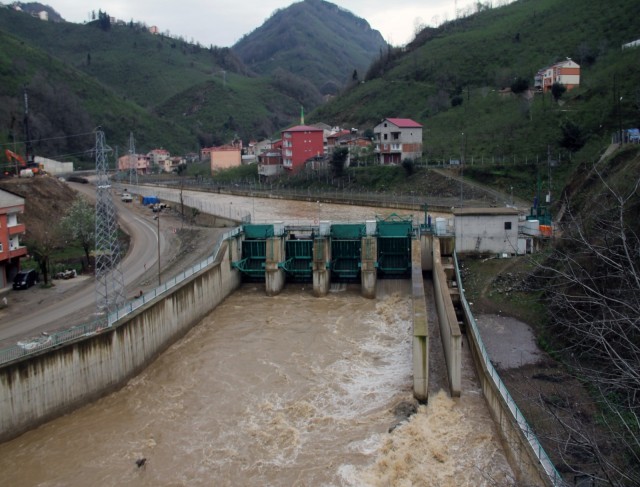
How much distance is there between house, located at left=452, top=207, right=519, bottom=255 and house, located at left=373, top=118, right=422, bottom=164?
99.7 feet

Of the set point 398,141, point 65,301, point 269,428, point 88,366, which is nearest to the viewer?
point 269,428

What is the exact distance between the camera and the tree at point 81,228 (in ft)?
101

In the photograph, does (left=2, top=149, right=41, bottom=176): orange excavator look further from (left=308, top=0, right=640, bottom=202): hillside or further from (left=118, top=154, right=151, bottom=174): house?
(left=118, top=154, right=151, bottom=174): house

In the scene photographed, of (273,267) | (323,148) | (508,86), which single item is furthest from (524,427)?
(508,86)

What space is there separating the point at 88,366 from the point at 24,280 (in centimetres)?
889

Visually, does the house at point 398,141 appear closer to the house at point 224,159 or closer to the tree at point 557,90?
the tree at point 557,90

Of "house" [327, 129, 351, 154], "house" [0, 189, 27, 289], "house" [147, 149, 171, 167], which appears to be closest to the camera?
"house" [0, 189, 27, 289]

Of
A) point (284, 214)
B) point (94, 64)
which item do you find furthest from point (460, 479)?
point (94, 64)

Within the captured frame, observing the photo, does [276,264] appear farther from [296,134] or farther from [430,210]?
[296,134]

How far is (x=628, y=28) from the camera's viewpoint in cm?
6444

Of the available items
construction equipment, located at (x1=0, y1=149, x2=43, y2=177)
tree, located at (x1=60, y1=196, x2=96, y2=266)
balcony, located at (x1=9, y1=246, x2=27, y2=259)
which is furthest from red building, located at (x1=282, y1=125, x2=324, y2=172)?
balcony, located at (x1=9, y1=246, x2=27, y2=259)

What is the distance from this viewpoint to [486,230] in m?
29.7

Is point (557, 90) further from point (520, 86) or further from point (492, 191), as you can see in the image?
point (492, 191)

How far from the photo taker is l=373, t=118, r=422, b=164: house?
5997 cm
